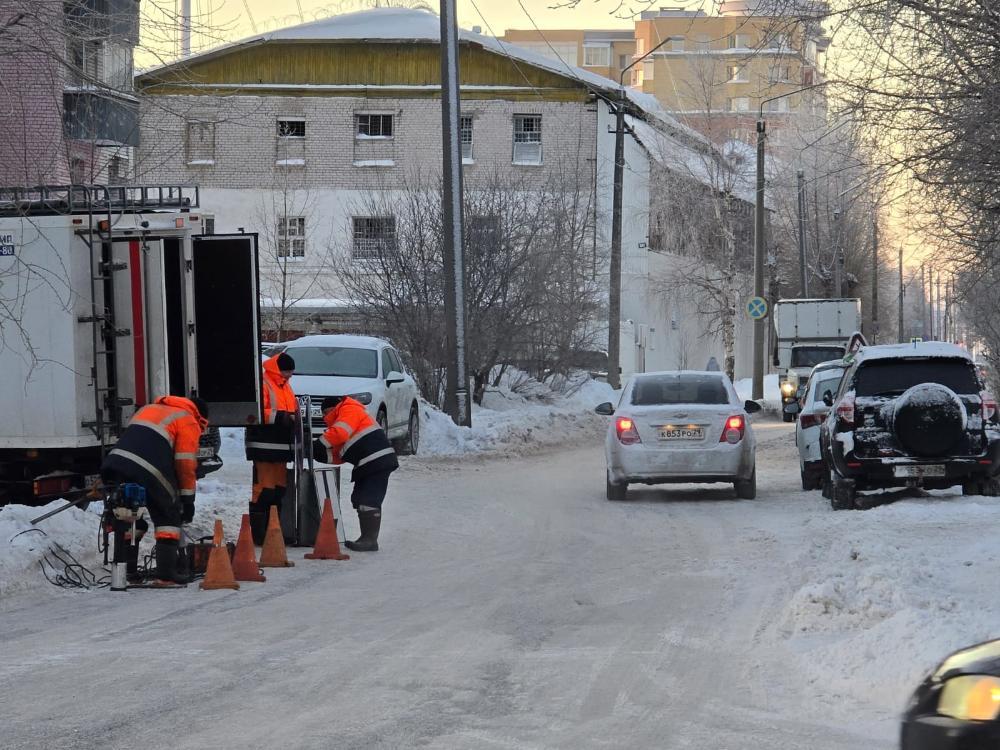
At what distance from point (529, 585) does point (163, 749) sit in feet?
18.2

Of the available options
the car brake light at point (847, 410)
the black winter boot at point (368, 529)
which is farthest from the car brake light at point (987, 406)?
the black winter boot at point (368, 529)

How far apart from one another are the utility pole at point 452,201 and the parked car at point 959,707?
→ 870 inches

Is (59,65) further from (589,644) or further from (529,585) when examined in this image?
(589,644)

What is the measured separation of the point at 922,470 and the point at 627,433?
3.70 metres

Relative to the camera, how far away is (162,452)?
11.8 metres

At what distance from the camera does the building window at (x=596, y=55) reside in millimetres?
156875

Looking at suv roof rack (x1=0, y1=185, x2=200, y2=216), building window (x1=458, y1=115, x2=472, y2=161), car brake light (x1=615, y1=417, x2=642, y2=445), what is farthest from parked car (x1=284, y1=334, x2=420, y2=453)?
building window (x1=458, y1=115, x2=472, y2=161)

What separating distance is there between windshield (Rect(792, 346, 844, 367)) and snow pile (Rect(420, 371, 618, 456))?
7290 mm

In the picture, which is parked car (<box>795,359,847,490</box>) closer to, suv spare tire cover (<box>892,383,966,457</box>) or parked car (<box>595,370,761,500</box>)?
parked car (<box>595,370,761,500</box>)

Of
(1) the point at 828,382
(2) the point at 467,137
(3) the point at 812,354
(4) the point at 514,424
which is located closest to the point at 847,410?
(1) the point at 828,382

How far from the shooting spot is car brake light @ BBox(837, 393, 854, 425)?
16984 millimetres

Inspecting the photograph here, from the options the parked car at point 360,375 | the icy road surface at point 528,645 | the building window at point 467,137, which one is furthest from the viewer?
the building window at point 467,137

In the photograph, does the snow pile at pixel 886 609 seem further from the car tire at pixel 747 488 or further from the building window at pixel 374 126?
the building window at pixel 374 126

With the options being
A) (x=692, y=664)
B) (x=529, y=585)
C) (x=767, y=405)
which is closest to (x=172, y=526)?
(x=529, y=585)
